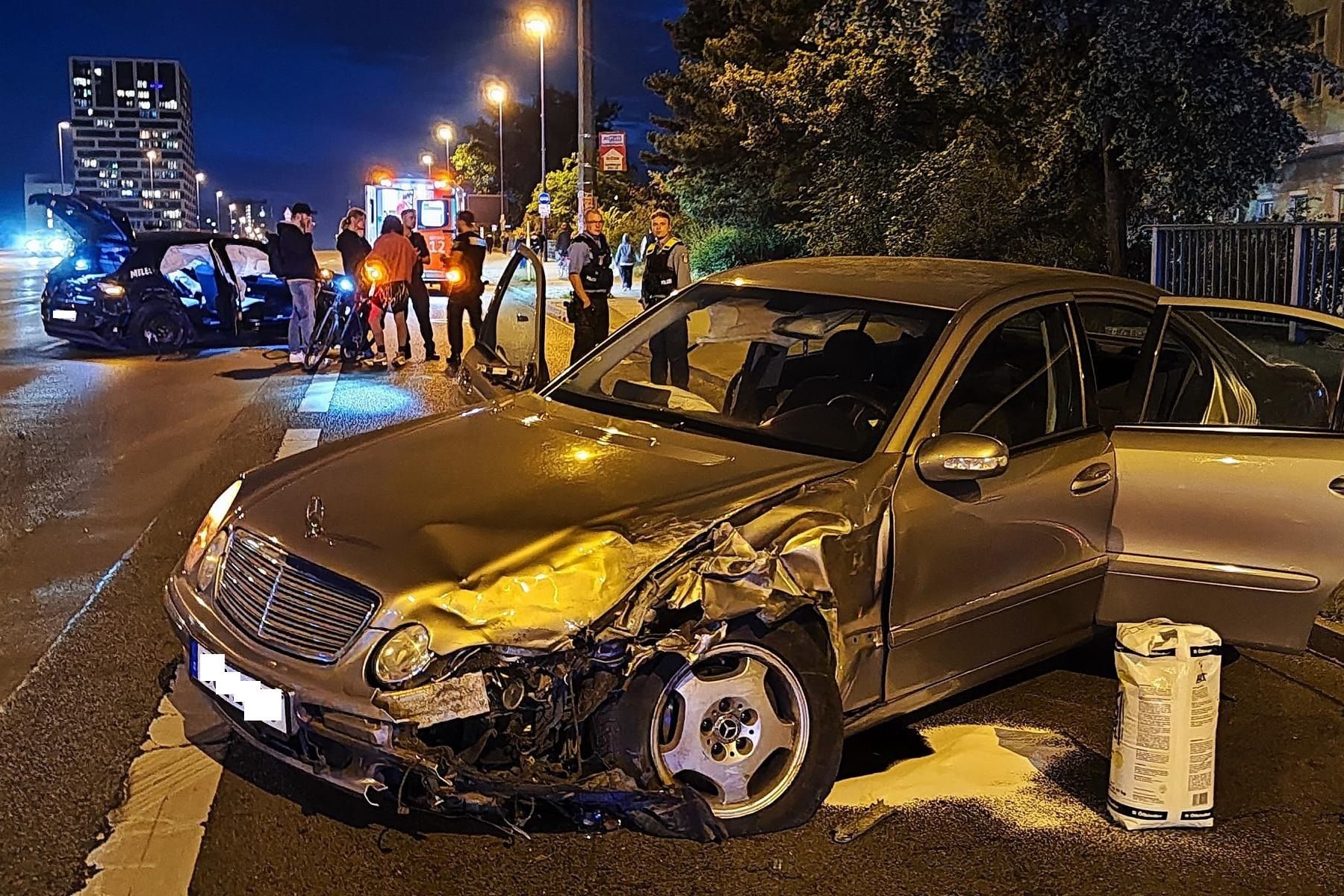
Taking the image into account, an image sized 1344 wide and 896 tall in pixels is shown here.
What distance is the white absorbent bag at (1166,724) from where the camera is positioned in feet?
12.4

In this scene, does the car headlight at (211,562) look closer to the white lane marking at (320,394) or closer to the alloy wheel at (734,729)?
the alloy wheel at (734,729)

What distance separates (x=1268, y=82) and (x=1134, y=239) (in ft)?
12.7

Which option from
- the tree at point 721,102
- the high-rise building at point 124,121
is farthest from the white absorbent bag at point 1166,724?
the high-rise building at point 124,121

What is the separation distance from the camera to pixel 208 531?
13.9ft

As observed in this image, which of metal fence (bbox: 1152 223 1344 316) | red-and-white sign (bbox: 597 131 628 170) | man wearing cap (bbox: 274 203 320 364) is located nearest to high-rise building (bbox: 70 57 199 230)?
red-and-white sign (bbox: 597 131 628 170)

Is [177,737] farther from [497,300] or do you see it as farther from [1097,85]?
[1097,85]

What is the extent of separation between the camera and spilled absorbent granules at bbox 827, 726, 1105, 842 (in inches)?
157

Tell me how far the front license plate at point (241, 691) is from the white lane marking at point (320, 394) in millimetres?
7577

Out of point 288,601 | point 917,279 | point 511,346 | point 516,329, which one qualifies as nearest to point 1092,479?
point 917,279

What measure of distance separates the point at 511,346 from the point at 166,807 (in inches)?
139

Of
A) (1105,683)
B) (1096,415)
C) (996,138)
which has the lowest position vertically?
(1105,683)

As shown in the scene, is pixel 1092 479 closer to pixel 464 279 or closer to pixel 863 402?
pixel 863 402

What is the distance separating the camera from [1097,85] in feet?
49.4

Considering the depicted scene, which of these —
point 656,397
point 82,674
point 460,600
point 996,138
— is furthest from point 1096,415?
point 996,138
